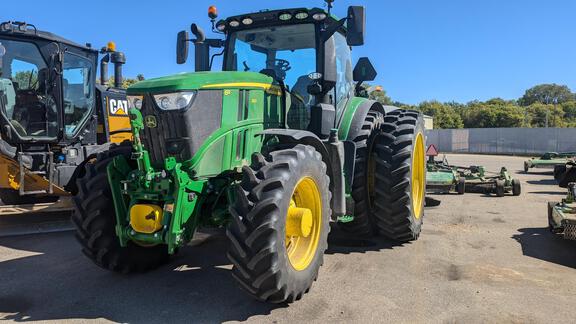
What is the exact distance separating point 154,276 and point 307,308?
6.01 feet

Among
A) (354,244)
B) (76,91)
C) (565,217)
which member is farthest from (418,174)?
(76,91)

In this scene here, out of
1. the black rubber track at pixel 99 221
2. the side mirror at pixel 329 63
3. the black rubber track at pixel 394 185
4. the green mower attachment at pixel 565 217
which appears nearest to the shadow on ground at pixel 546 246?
the green mower attachment at pixel 565 217

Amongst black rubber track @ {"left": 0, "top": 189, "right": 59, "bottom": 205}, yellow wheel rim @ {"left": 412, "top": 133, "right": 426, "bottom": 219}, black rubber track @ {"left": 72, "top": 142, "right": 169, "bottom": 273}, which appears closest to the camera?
black rubber track @ {"left": 72, "top": 142, "right": 169, "bottom": 273}

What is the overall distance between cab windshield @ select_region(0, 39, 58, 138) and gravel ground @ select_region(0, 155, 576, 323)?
2.12 meters

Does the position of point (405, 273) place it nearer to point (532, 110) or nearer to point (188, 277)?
point (188, 277)

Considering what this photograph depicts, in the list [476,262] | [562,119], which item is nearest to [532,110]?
[562,119]

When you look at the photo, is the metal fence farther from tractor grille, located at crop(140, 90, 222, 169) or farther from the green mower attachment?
tractor grille, located at crop(140, 90, 222, 169)

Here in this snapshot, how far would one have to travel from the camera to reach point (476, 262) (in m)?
5.42

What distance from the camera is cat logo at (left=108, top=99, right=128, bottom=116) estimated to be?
9287 millimetres

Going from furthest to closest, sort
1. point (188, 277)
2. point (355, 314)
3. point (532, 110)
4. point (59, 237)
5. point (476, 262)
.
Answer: point (532, 110), point (59, 237), point (476, 262), point (188, 277), point (355, 314)

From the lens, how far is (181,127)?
4.04 metres

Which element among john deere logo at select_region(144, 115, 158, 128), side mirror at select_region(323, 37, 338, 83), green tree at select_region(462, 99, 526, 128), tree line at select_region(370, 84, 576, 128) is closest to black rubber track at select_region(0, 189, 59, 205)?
john deere logo at select_region(144, 115, 158, 128)

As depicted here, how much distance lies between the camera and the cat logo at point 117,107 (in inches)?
366

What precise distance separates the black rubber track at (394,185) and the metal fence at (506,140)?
31817mm
